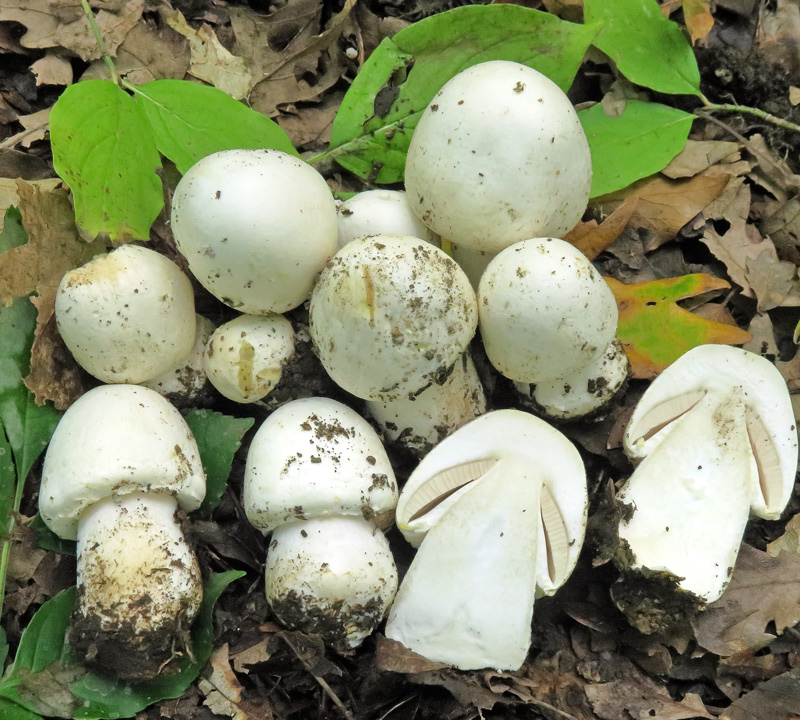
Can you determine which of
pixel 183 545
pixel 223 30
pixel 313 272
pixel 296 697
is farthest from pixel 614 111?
pixel 296 697

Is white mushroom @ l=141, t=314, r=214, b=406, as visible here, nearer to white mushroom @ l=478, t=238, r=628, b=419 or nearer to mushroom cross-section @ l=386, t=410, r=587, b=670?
mushroom cross-section @ l=386, t=410, r=587, b=670

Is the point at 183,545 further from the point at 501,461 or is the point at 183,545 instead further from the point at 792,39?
the point at 792,39

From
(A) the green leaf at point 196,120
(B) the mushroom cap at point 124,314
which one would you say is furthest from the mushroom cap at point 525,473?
(A) the green leaf at point 196,120

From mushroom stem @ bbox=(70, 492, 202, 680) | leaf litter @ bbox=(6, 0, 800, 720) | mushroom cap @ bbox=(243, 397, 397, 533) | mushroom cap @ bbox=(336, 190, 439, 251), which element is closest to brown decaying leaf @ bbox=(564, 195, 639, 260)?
leaf litter @ bbox=(6, 0, 800, 720)

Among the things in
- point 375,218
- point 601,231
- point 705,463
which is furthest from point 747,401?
point 375,218

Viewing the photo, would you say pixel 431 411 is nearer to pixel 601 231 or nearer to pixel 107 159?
pixel 601 231

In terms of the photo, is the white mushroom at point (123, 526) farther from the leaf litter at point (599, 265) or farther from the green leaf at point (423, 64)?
the green leaf at point (423, 64)
